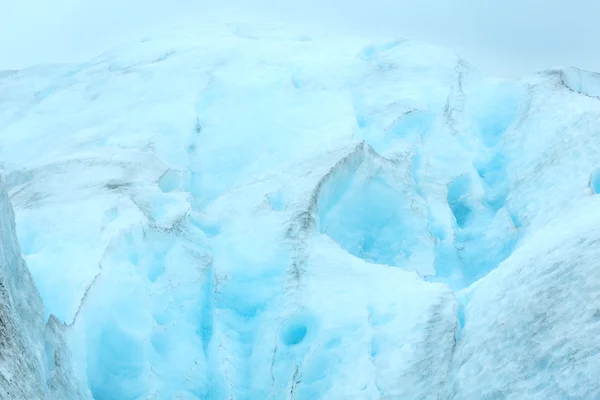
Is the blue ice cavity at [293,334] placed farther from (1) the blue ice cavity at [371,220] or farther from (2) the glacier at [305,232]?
(1) the blue ice cavity at [371,220]

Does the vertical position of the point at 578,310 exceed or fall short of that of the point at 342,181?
it exceeds it

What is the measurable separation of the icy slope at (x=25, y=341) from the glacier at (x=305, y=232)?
0.03 m

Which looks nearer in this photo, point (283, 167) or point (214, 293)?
point (214, 293)

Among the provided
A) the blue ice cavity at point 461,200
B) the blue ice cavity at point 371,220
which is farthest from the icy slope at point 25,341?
the blue ice cavity at point 461,200

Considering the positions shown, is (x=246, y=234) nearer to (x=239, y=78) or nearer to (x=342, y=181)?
(x=342, y=181)

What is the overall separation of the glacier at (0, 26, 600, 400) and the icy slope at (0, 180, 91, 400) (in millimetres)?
32

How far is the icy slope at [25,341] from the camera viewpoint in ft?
14.6

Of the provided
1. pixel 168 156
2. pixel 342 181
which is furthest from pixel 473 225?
pixel 168 156

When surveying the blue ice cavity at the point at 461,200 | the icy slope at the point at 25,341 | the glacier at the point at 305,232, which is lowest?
the blue ice cavity at the point at 461,200

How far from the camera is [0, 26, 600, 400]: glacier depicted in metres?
5.89

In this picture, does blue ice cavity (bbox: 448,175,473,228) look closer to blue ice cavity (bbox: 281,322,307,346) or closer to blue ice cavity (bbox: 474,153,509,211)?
blue ice cavity (bbox: 474,153,509,211)

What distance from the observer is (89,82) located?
1434 cm

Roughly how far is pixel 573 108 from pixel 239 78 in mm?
6445

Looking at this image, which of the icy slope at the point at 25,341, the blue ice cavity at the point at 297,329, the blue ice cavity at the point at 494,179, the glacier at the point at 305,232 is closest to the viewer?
the icy slope at the point at 25,341
